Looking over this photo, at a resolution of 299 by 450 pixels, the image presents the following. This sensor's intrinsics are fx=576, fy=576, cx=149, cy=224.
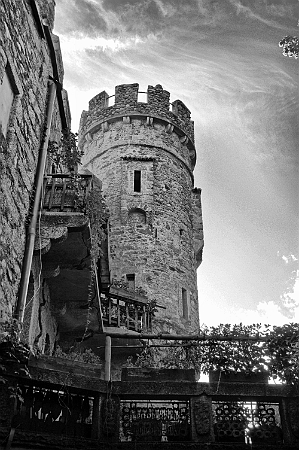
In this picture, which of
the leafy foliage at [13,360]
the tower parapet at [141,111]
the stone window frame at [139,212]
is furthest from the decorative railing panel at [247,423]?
the tower parapet at [141,111]

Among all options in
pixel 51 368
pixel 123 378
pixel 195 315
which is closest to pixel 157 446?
pixel 123 378

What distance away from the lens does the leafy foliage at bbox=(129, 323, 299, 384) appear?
718 cm

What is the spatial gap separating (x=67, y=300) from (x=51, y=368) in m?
5.97

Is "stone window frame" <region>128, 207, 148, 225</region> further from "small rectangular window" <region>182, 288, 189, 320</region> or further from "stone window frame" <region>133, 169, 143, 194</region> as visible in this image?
"small rectangular window" <region>182, 288, 189, 320</region>

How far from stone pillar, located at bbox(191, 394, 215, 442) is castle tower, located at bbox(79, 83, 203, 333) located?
11.9 meters

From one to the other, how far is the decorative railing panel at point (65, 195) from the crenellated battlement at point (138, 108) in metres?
13.5

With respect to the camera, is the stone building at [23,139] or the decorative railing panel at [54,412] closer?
the decorative railing panel at [54,412]

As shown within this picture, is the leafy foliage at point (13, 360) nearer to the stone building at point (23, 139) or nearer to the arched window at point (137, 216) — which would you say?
the stone building at point (23, 139)

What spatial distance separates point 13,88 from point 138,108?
598 inches

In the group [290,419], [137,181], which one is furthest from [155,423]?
[137,181]

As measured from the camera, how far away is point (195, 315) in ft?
67.6

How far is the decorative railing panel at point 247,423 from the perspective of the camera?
655 cm

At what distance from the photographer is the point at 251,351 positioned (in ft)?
24.4

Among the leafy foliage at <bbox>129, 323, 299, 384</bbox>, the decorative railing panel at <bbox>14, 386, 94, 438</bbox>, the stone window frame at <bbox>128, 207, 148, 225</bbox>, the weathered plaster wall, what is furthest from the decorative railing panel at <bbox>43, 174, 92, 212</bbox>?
the stone window frame at <bbox>128, 207, 148, 225</bbox>
